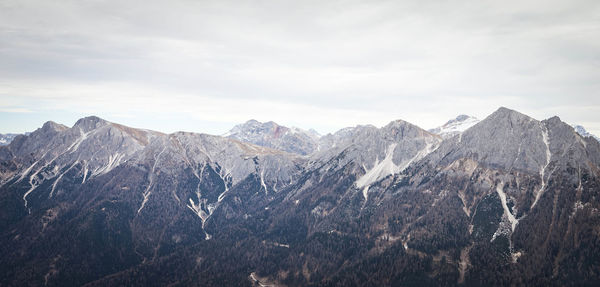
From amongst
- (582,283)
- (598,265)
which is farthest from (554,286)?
(598,265)

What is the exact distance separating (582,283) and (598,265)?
16.7m

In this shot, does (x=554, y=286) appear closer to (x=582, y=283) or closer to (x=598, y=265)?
(x=582, y=283)

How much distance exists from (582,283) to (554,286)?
521 inches

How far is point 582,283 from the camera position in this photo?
194 meters

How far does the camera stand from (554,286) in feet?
650

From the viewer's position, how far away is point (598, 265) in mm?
199875

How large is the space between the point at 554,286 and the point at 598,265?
28.0m
